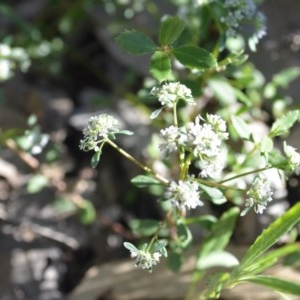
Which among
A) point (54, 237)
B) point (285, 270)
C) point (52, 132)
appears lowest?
point (285, 270)

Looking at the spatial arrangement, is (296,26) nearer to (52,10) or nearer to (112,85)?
(112,85)

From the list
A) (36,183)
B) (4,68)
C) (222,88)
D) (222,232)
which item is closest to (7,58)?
(4,68)

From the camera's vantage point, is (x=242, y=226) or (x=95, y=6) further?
(x=95, y=6)

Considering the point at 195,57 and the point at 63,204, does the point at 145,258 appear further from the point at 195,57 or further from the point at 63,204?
the point at 63,204

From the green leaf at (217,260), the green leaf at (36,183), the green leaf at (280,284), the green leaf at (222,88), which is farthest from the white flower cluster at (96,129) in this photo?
the green leaf at (36,183)

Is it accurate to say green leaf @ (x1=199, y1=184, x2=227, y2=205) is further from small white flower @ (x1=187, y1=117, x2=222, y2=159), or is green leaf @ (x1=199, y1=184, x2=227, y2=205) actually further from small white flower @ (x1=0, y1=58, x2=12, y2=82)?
small white flower @ (x1=0, y1=58, x2=12, y2=82)

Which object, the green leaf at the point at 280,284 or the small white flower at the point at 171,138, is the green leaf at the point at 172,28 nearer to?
the small white flower at the point at 171,138

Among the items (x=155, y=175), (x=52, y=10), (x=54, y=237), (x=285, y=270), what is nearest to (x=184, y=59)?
(x=155, y=175)
